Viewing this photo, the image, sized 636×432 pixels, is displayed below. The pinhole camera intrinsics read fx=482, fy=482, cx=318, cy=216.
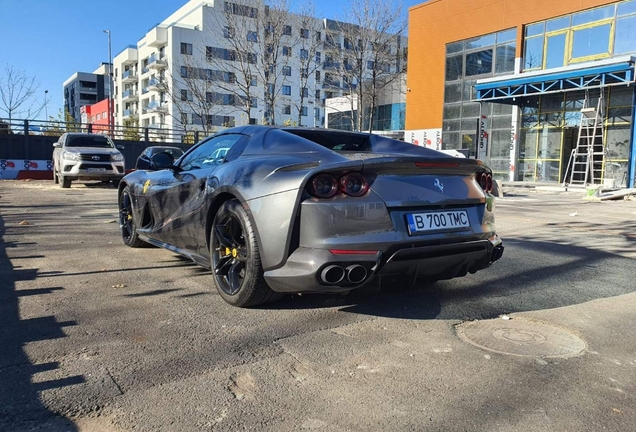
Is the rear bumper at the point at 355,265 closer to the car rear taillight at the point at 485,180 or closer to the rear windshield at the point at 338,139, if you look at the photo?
the car rear taillight at the point at 485,180

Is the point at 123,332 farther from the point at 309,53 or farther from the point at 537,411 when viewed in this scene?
the point at 309,53

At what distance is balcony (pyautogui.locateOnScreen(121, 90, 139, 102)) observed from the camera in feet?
244

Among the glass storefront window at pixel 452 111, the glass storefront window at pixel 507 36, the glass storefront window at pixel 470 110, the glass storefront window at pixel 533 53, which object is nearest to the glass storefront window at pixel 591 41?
the glass storefront window at pixel 533 53

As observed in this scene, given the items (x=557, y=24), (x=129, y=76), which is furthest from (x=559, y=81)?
(x=129, y=76)

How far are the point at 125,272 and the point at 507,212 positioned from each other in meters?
9.57

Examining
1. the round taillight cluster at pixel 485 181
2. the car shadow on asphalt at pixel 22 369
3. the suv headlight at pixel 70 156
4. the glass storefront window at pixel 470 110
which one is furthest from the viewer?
the glass storefront window at pixel 470 110

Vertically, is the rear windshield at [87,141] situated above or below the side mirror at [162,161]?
above

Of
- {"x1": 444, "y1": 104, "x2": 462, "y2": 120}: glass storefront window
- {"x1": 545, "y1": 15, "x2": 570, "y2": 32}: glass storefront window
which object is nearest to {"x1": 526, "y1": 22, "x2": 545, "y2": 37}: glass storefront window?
{"x1": 545, "y1": 15, "x2": 570, "y2": 32}: glass storefront window

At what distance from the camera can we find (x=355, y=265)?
3.08 metres

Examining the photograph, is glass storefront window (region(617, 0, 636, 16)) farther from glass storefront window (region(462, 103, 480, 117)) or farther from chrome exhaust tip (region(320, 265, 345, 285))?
chrome exhaust tip (region(320, 265, 345, 285))

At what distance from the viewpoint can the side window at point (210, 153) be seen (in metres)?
4.35

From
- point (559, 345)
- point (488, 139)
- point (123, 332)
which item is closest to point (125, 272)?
point (123, 332)

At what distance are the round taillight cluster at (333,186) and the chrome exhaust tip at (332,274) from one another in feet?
1.54

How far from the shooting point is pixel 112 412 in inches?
86.6
